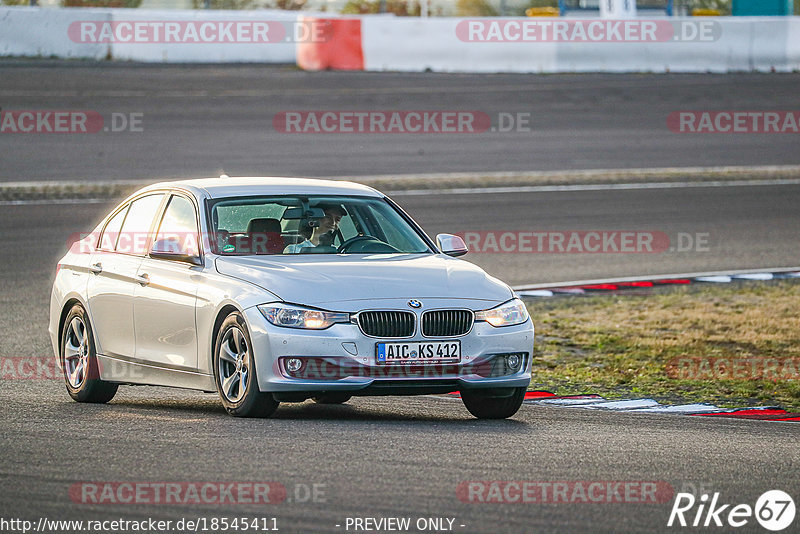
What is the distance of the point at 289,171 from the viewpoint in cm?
2156

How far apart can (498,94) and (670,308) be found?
545 inches

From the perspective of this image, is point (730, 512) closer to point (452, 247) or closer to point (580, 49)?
point (452, 247)

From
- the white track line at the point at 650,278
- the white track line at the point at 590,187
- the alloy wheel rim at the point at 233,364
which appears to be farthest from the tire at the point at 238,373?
the white track line at the point at 590,187

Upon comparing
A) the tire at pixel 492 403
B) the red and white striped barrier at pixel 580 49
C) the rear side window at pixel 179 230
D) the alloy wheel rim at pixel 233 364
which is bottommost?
the tire at pixel 492 403

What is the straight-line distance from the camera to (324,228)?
9406 millimetres

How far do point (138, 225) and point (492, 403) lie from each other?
277 centimetres

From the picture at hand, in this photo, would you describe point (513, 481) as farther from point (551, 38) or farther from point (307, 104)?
point (551, 38)

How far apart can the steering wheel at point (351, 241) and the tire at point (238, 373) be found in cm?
106

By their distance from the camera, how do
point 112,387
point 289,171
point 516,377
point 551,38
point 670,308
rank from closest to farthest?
point 516,377 → point 112,387 → point 670,308 → point 289,171 → point 551,38

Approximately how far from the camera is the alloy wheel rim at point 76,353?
392 inches

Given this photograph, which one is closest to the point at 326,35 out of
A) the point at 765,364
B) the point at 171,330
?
the point at 765,364

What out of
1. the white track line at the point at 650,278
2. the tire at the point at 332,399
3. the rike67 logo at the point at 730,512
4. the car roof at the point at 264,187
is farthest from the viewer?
the white track line at the point at 650,278

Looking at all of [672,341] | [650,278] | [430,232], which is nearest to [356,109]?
[430,232]

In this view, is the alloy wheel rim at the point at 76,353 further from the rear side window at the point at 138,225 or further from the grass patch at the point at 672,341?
the grass patch at the point at 672,341
